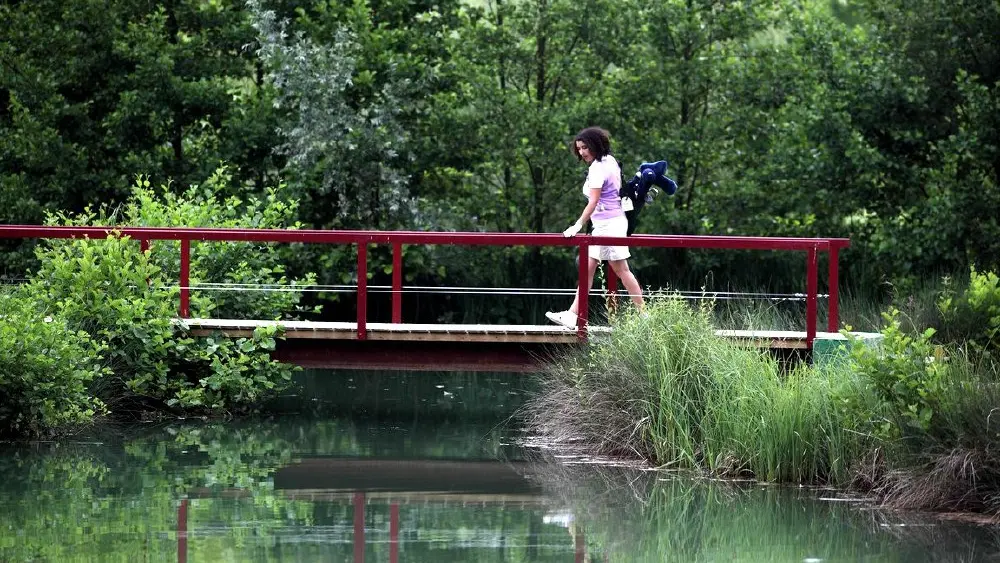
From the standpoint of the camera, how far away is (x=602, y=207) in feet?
42.3

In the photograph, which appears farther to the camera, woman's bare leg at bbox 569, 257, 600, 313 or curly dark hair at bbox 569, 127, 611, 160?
woman's bare leg at bbox 569, 257, 600, 313

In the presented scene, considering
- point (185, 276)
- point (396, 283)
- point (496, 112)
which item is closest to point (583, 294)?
point (396, 283)

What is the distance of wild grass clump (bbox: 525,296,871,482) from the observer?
9.97 metres

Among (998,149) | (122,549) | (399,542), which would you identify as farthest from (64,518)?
(998,149)

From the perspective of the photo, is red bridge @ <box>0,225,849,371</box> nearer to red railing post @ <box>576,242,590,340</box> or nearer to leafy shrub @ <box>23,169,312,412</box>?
red railing post @ <box>576,242,590,340</box>

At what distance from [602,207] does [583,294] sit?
782 mm

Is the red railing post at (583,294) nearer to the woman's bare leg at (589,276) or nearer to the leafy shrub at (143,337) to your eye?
the woman's bare leg at (589,276)

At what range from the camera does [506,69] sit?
2058 centimetres

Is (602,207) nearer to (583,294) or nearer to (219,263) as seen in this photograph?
(583,294)

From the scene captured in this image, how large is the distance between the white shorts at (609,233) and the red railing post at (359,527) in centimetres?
395

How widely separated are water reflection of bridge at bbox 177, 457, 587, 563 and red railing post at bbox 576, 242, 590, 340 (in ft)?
6.75

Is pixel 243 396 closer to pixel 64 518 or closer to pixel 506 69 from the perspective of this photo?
pixel 64 518

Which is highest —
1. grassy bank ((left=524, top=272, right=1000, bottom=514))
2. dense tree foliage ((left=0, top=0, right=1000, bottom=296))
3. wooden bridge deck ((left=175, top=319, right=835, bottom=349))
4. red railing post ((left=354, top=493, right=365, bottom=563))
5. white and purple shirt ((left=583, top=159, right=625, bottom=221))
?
dense tree foliage ((left=0, top=0, right=1000, bottom=296))

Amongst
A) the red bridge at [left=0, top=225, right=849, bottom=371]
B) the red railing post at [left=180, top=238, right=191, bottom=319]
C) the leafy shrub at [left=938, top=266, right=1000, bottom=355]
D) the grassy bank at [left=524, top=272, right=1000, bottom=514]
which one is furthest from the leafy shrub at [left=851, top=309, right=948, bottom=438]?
the red railing post at [left=180, top=238, right=191, bottom=319]
